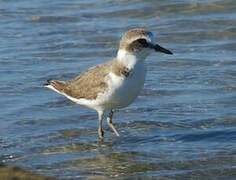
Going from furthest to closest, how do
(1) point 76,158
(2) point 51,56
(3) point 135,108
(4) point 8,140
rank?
(2) point 51,56
(3) point 135,108
(4) point 8,140
(1) point 76,158

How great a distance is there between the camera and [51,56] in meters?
13.2

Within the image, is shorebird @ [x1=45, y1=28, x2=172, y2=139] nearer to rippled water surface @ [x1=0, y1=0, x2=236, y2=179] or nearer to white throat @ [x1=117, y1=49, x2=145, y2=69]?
white throat @ [x1=117, y1=49, x2=145, y2=69]

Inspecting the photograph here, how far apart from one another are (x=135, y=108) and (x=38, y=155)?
1879 millimetres

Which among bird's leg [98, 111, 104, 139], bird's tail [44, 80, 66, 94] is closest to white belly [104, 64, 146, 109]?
bird's leg [98, 111, 104, 139]

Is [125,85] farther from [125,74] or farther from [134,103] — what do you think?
[134,103]

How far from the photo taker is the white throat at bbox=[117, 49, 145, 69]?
9320 mm

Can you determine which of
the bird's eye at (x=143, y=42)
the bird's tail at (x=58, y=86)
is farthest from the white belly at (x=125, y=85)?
the bird's tail at (x=58, y=86)

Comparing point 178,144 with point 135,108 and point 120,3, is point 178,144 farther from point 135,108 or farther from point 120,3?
point 120,3

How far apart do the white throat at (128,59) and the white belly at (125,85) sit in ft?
0.17

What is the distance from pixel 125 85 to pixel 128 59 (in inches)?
11.2

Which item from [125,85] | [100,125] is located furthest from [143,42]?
[100,125]

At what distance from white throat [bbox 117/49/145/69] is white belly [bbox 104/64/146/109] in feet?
0.17

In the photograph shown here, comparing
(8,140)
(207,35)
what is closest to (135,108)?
(8,140)

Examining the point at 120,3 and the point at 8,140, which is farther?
the point at 120,3
